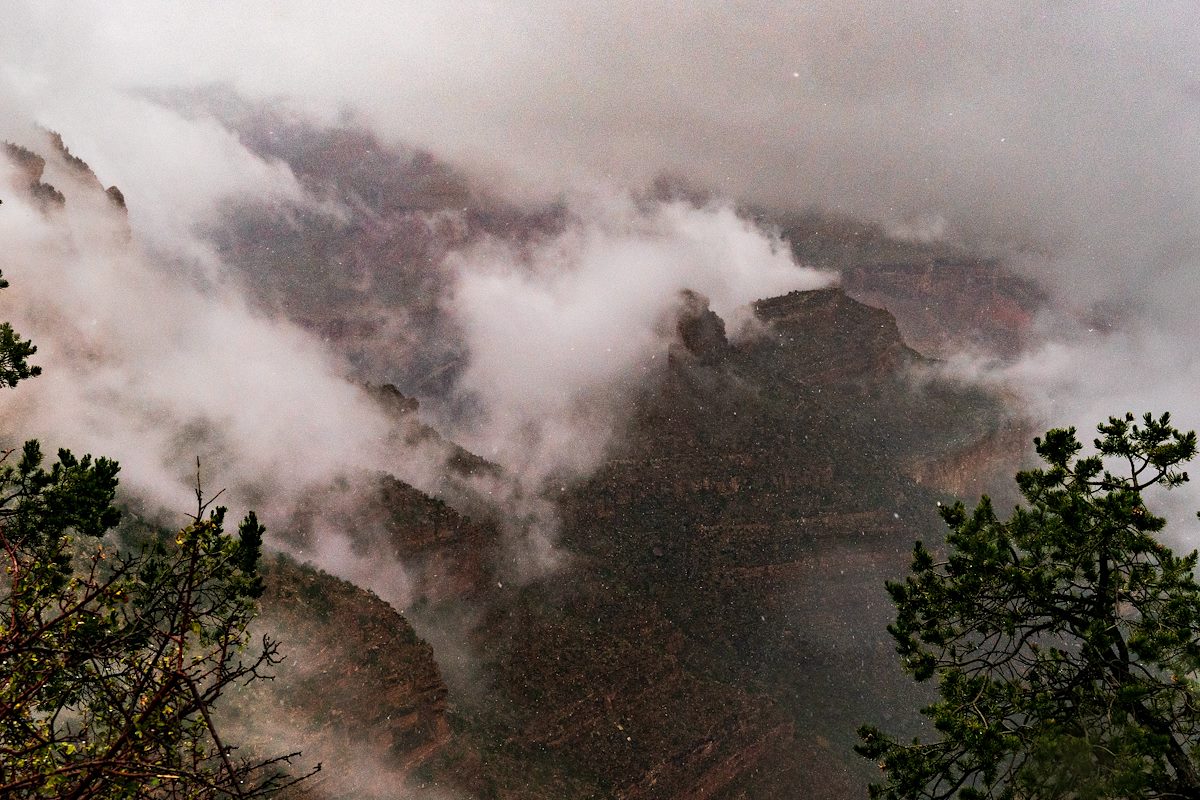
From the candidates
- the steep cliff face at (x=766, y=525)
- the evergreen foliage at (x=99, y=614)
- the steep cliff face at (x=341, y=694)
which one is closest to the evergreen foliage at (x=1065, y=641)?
the evergreen foliage at (x=99, y=614)

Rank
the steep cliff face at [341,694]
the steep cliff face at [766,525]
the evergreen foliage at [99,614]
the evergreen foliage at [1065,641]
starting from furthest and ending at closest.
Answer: the steep cliff face at [766,525]
the steep cliff face at [341,694]
the evergreen foliage at [1065,641]
the evergreen foliage at [99,614]

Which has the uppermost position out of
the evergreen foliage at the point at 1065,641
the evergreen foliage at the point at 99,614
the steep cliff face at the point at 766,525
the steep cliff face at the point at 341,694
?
the steep cliff face at the point at 766,525

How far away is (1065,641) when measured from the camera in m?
14.5

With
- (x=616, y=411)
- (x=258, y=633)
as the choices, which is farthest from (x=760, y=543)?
(x=258, y=633)

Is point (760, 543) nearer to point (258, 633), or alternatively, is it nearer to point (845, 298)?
point (845, 298)

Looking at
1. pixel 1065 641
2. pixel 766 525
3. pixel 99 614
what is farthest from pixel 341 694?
pixel 766 525

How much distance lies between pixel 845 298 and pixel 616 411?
3147 inches

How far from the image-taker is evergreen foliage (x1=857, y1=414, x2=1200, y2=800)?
1272 centimetres

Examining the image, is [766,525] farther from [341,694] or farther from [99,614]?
[99,614]

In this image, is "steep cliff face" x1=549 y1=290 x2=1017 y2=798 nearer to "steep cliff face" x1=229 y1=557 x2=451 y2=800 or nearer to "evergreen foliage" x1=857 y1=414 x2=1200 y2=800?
"steep cliff face" x1=229 y1=557 x2=451 y2=800

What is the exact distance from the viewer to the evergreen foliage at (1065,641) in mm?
12719

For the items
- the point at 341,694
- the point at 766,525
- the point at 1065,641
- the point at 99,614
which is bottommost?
the point at 1065,641

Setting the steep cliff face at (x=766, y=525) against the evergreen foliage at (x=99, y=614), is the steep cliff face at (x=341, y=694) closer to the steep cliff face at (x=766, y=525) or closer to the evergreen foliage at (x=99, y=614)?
the evergreen foliage at (x=99, y=614)

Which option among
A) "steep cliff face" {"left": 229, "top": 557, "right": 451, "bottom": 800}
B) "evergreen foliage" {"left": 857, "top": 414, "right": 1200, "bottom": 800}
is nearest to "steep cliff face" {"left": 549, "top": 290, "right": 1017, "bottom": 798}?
"steep cliff face" {"left": 229, "top": 557, "right": 451, "bottom": 800}
